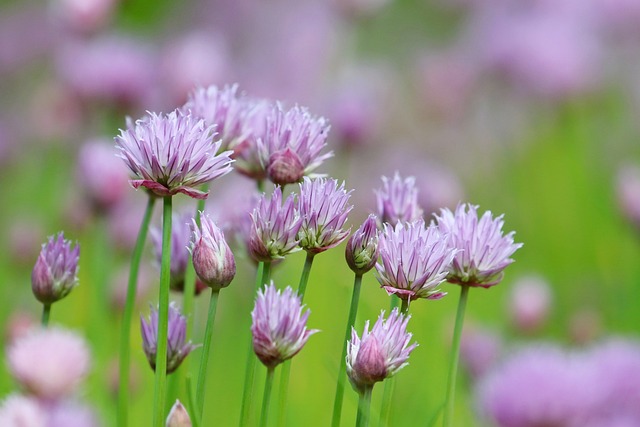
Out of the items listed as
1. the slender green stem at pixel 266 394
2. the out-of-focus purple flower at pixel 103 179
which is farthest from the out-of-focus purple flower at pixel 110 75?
the slender green stem at pixel 266 394

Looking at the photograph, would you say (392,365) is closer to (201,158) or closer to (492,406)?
(201,158)

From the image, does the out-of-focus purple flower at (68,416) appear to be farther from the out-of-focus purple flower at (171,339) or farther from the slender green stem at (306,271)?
the slender green stem at (306,271)

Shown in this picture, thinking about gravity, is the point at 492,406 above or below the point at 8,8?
below

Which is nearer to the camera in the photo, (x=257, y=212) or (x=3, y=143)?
(x=257, y=212)

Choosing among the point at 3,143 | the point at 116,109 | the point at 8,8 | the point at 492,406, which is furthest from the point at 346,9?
the point at 8,8

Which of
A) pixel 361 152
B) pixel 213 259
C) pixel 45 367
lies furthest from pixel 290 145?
pixel 361 152

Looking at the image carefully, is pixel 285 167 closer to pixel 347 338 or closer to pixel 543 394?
pixel 347 338

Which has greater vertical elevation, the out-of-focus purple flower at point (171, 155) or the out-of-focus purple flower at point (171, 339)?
the out-of-focus purple flower at point (171, 155)
